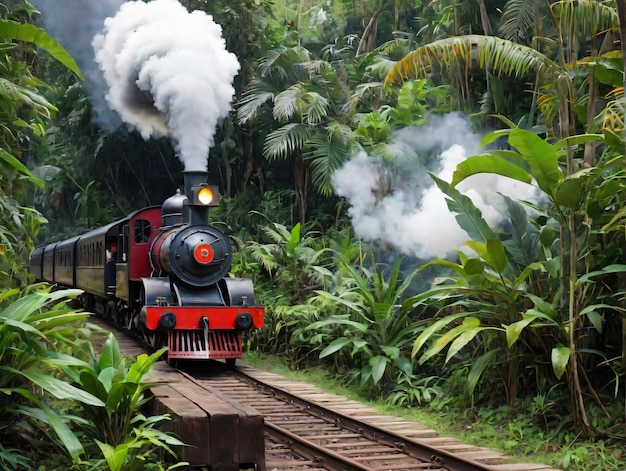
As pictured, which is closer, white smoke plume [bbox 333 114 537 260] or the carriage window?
white smoke plume [bbox 333 114 537 260]

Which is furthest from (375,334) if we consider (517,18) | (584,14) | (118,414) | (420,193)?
(517,18)

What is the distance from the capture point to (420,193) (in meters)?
11.8

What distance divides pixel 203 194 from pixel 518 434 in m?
4.85

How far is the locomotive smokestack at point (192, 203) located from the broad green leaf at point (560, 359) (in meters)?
4.99

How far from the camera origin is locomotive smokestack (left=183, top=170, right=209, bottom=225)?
9.29 metres

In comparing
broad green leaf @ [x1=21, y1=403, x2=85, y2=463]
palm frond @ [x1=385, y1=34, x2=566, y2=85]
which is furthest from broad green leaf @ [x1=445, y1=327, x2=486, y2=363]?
broad green leaf @ [x1=21, y1=403, x2=85, y2=463]

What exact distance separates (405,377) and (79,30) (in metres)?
7.57

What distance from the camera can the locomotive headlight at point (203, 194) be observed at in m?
9.07

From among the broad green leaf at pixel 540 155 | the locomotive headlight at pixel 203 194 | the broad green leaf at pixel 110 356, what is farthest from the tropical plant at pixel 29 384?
the locomotive headlight at pixel 203 194

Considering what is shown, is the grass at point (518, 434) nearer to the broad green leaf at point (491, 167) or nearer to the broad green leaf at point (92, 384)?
the broad green leaf at point (491, 167)

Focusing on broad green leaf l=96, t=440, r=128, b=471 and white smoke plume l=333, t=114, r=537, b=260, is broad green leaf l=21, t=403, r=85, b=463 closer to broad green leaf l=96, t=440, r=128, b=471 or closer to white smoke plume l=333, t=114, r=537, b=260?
broad green leaf l=96, t=440, r=128, b=471

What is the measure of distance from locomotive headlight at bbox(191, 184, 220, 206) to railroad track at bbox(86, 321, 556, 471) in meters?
2.30

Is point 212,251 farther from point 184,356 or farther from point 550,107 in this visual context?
point 550,107

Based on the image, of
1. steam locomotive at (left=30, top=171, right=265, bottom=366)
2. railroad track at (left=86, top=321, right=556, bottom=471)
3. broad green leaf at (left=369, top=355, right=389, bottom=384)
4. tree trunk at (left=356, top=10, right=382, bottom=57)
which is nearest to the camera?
railroad track at (left=86, top=321, right=556, bottom=471)
